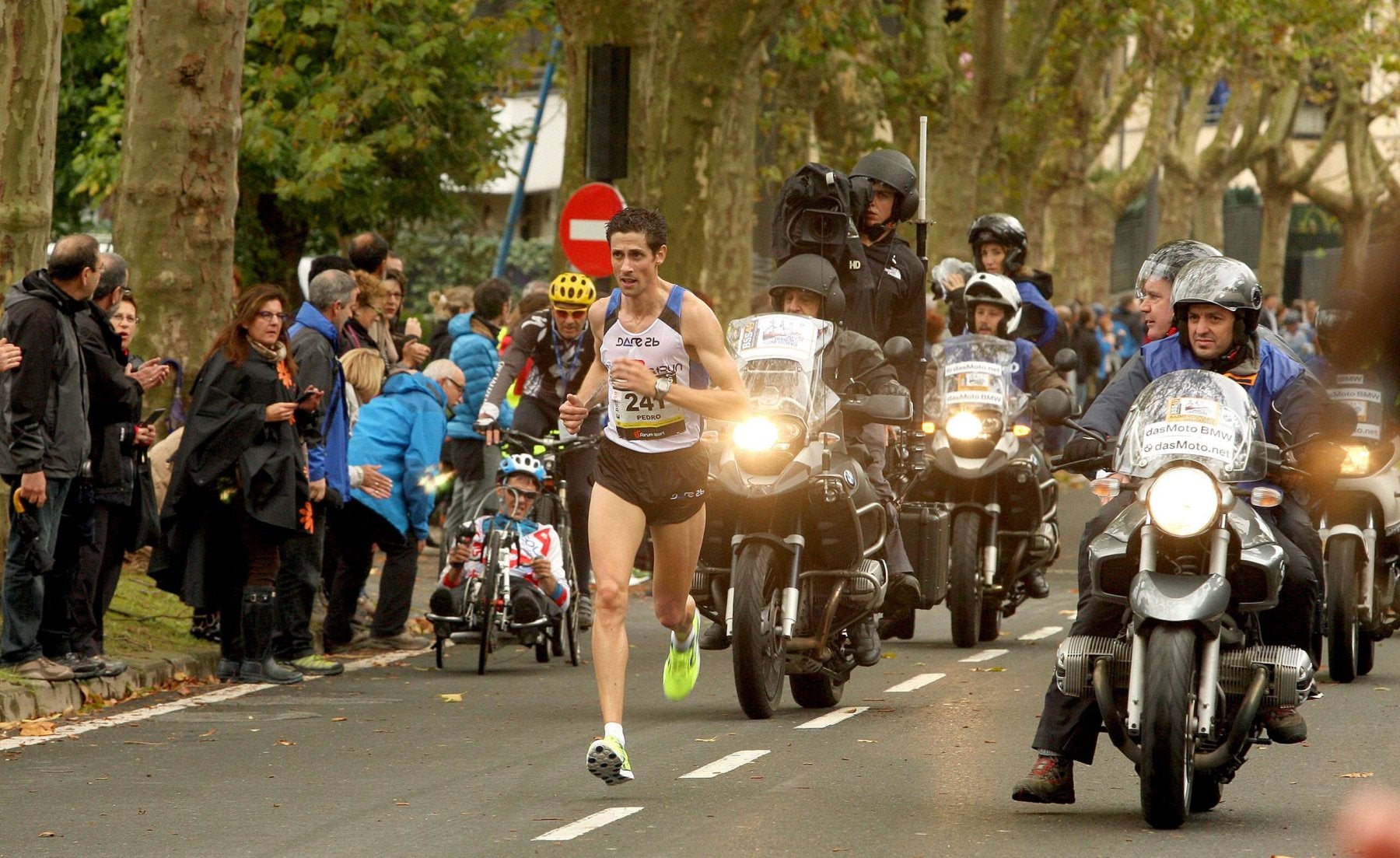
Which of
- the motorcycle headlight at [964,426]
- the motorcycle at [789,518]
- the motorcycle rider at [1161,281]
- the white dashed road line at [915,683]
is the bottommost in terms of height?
the white dashed road line at [915,683]

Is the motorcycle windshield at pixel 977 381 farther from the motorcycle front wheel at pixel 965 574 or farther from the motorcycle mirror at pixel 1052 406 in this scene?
the motorcycle mirror at pixel 1052 406

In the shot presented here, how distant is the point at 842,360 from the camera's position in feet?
32.9

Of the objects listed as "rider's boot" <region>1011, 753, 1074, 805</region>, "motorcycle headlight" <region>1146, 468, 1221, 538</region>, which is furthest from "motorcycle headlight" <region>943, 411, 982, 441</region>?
"motorcycle headlight" <region>1146, 468, 1221, 538</region>

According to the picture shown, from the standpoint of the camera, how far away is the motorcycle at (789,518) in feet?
30.9

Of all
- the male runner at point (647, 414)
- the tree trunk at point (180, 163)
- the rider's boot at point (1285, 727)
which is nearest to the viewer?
the rider's boot at point (1285, 727)

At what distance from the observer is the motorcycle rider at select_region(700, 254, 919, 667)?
32.3 feet

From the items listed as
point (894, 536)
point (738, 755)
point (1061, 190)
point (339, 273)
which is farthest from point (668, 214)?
point (1061, 190)

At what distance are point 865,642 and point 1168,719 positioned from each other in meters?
3.50

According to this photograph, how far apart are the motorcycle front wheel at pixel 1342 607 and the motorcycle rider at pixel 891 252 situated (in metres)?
2.14

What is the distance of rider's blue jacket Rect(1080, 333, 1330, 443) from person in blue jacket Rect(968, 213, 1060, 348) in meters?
5.87

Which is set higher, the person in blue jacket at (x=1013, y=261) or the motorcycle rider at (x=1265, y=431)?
the person in blue jacket at (x=1013, y=261)

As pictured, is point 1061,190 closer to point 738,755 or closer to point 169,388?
point 169,388

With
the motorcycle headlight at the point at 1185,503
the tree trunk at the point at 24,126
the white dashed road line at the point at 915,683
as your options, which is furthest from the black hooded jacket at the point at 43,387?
the motorcycle headlight at the point at 1185,503

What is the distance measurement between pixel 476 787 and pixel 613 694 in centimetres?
61
